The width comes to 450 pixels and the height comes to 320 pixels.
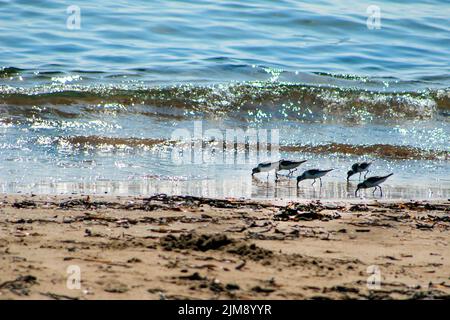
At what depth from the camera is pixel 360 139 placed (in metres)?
10.5

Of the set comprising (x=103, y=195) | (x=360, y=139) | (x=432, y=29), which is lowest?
(x=103, y=195)

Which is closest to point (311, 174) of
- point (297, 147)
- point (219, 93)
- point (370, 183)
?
point (370, 183)

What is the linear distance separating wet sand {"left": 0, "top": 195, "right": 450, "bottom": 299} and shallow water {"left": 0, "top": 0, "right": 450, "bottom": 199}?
0.86m

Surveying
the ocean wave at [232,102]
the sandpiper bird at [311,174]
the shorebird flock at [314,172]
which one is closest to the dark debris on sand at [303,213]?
the shorebird flock at [314,172]

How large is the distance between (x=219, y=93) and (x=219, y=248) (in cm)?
732

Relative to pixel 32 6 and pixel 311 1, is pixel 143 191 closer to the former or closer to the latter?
pixel 32 6

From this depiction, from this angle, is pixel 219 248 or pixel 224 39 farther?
pixel 224 39

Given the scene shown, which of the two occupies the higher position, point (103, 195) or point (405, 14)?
point (405, 14)

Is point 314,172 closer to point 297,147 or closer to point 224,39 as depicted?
point 297,147

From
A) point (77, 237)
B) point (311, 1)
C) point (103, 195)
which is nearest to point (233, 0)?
point (311, 1)

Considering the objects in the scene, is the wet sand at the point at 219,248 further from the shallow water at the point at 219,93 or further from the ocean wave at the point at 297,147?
the ocean wave at the point at 297,147

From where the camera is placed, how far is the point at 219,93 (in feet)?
39.8

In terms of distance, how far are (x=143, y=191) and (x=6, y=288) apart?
10.2 feet

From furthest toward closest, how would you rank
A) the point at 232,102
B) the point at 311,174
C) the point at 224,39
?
the point at 224,39
the point at 232,102
the point at 311,174
